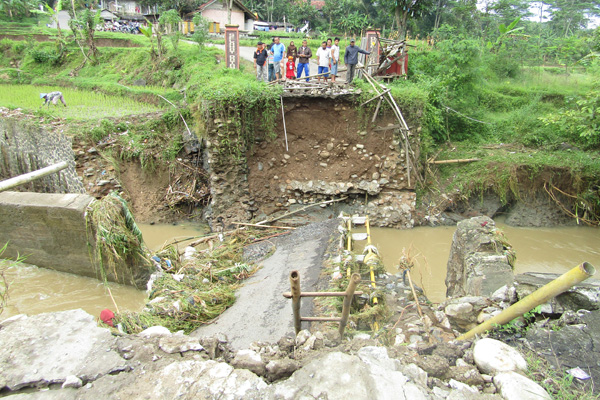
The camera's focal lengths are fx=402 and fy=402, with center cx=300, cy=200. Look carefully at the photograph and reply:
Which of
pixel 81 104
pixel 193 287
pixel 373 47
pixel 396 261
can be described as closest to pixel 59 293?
pixel 193 287

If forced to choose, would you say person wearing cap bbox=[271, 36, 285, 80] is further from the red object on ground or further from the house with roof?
the house with roof

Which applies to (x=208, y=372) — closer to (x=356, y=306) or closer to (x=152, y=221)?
(x=356, y=306)

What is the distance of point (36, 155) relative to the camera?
1042cm

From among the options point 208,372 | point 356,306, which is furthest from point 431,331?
point 208,372

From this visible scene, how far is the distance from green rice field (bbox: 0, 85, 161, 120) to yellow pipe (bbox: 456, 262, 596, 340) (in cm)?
1024

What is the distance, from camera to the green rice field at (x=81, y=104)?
35.9 ft

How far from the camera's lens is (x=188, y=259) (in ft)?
Result: 23.0

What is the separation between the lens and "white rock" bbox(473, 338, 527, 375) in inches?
108

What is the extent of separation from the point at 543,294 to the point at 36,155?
11.6m

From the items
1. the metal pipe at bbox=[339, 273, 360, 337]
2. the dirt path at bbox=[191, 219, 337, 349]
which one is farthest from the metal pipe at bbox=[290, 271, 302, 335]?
the dirt path at bbox=[191, 219, 337, 349]

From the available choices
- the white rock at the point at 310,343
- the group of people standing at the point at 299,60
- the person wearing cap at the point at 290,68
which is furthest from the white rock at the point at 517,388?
the person wearing cap at the point at 290,68

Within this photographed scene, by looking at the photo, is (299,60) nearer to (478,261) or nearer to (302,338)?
(478,261)

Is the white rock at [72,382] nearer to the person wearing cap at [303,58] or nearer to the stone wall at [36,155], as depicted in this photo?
the stone wall at [36,155]

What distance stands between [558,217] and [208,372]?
10164mm
